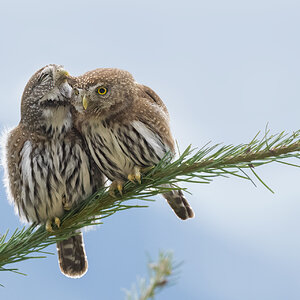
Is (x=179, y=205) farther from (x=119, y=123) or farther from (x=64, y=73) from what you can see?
(x=64, y=73)

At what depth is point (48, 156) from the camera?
3.28m

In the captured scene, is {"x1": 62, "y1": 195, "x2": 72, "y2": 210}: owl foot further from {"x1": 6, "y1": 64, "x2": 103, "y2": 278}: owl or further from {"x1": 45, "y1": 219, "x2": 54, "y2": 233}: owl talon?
{"x1": 45, "y1": 219, "x2": 54, "y2": 233}: owl talon

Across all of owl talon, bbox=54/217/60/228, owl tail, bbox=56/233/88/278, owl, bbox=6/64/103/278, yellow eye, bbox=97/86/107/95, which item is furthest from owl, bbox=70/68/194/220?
owl tail, bbox=56/233/88/278

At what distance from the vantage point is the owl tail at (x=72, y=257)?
3.70m

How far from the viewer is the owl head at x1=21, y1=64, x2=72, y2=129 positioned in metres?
3.35

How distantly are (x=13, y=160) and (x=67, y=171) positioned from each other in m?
0.47

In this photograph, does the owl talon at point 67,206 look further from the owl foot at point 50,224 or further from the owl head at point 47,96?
the owl head at point 47,96

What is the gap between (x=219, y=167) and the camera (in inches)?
99.8

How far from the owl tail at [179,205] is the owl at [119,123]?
0.42 meters

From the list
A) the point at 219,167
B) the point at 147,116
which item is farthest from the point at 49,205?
the point at 219,167

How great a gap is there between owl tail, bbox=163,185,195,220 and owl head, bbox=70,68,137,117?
0.83 metres

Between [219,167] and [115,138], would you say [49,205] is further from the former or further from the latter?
[219,167]

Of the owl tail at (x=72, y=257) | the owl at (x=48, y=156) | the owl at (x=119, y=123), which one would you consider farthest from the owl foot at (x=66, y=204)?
the owl tail at (x=72, y=257)

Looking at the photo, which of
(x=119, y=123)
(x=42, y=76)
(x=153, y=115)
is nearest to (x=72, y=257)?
(x=119, y=123)
